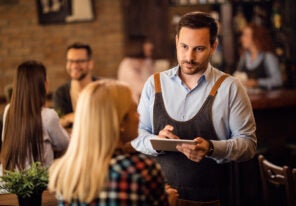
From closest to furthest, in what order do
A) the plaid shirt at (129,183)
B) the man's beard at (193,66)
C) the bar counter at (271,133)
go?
the plaid shirt at (129,183), the man's beard at (193,66), the bar counter at (271,133)

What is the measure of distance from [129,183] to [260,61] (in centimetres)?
465

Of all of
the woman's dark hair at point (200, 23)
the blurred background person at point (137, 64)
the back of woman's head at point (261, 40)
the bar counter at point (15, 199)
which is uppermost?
the woman's dark hair at point (200, 23)

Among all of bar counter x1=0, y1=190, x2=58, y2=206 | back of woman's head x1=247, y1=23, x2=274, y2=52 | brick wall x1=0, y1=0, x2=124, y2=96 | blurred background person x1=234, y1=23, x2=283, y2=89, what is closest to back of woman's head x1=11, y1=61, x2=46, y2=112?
bar counter x1=0, y1=190, x2=58, y2=206

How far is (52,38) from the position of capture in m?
6.95

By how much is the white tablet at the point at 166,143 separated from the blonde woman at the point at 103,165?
564 millimetres

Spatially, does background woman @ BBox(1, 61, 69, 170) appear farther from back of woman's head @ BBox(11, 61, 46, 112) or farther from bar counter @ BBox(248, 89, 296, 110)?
bar counter @ BBox(248, 89, 296, 110)

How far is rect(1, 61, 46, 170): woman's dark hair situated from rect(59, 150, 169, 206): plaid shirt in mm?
1317

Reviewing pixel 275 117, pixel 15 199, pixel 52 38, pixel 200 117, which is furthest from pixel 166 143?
pixel 52 38

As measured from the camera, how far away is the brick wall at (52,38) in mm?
6922

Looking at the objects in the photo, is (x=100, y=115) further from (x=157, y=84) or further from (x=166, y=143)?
(x=157, y=84)

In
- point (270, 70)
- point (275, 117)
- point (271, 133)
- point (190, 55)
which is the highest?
point (190, 55)

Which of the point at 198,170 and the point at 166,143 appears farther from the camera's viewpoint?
the point at 198,170

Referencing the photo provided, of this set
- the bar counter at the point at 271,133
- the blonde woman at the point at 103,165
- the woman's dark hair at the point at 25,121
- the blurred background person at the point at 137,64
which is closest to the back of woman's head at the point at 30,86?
the woman's dark hair at the point at 25,121

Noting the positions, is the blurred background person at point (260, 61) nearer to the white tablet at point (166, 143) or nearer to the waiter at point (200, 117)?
the waiter at point (200, 117)
